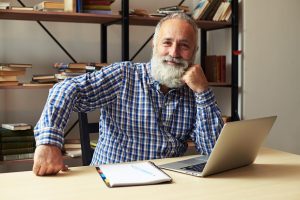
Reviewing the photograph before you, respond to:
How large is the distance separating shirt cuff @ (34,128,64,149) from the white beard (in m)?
0.55

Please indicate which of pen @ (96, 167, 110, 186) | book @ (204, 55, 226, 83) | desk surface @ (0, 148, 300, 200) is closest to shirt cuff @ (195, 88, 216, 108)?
desk surface @ (0, 148, 300, 200)

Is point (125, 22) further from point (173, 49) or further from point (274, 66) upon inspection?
point (274, 66)

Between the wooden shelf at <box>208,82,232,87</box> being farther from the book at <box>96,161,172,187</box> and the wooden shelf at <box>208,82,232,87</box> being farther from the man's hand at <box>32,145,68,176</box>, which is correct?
the man's hand at <box>32,145,68,176</box>

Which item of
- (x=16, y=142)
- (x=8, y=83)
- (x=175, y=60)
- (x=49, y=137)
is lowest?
(x=16, y=142)

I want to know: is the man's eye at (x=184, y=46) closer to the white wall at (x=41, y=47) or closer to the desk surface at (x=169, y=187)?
the desk surface at (x=169, y=187)

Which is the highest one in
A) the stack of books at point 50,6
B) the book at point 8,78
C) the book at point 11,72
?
the stack of books at point 50,6

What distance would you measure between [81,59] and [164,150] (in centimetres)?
155

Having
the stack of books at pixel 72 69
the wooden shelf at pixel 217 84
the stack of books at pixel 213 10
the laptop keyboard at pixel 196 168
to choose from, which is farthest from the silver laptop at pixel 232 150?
the stack of books at pixel 213 10

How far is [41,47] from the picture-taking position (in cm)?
295

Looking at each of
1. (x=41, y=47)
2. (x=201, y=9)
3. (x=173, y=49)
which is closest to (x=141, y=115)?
(x=173, y=49)

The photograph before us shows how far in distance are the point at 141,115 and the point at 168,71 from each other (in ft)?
0.74

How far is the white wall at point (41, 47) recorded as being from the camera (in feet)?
9.36

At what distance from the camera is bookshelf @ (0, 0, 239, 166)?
8.59 ft

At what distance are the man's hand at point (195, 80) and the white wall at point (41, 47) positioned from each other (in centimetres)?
150
